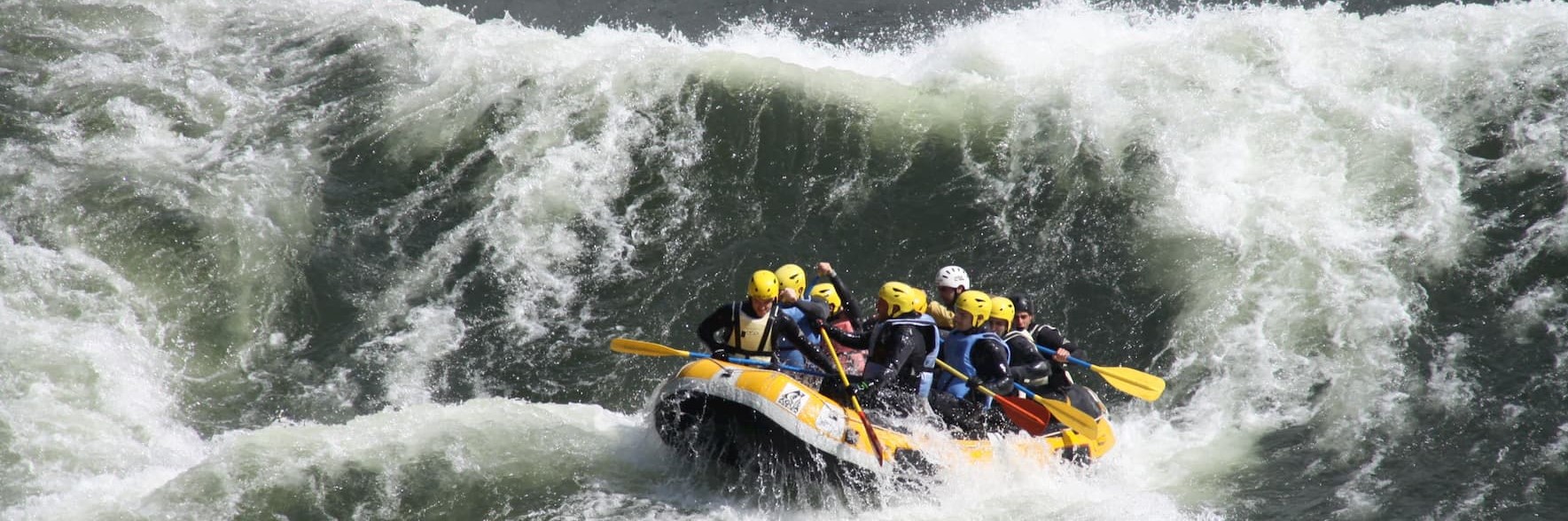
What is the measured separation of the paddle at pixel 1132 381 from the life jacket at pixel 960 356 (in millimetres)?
649

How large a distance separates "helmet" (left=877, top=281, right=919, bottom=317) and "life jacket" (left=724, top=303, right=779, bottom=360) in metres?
0.79

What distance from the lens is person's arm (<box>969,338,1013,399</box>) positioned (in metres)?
9.48

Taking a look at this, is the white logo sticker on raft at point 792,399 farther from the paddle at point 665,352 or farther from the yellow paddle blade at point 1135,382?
the yellow paddle blade at point 1135,382

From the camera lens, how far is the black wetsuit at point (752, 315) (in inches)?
370

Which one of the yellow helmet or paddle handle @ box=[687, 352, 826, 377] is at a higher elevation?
the yellow helmet

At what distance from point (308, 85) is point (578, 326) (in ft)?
17.5

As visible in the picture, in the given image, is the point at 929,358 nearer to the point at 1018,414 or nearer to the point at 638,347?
the point at 1018,414

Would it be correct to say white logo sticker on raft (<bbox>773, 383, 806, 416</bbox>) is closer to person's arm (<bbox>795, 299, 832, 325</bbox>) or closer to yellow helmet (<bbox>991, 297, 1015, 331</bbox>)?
person's arm (<bbox>795, 299, 832, 325</bbox>)

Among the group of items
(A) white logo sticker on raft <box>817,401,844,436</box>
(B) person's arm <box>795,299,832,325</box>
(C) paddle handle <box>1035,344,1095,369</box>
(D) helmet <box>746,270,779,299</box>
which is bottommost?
(C) paddle handle <box>1035,344,1095,369</box>

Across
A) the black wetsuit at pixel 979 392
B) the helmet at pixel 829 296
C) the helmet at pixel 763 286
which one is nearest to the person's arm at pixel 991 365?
the black wetsuit at pixel 979 392

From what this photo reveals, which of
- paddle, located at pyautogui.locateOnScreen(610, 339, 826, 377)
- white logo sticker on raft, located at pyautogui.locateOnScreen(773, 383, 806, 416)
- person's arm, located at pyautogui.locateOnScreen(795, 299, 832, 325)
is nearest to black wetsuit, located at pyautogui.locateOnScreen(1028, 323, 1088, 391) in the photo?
person's arm, located at pyautogui.locateOnScreen(795, 299, 832, 325)

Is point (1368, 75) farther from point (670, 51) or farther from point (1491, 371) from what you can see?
point (670, 51)

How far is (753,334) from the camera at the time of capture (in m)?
9.47

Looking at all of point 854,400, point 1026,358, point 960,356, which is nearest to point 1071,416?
point 1026,358
